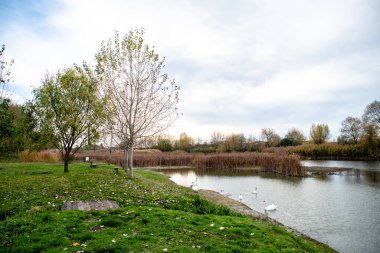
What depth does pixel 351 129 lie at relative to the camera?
95.3 meters

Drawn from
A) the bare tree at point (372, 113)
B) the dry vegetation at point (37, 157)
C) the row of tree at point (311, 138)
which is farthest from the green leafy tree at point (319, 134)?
the dry vegetation at point (37, 157)

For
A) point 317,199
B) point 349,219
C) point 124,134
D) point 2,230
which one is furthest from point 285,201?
point 2,230

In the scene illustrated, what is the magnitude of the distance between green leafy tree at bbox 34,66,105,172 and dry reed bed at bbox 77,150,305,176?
93.6 ft

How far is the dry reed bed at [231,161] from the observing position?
44125mm

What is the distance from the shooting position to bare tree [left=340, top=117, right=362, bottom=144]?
3667 inches

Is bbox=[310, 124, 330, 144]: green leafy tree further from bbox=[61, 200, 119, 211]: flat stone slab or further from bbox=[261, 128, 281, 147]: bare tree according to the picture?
bbox=[61, 200, 119, 211]: flat stone slab

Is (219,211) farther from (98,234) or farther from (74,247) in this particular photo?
(74,247)

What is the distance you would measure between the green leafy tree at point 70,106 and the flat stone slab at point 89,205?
13.8 m

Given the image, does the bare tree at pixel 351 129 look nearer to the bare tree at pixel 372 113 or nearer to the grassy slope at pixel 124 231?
the bare tree at pixel 372 113

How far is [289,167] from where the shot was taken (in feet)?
144

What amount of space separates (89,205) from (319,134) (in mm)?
107922

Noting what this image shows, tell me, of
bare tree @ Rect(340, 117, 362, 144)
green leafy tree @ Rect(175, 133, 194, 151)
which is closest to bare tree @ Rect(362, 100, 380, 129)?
bare tree @ Rect(340, 117, 362, 144)

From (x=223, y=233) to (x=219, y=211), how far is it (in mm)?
5164

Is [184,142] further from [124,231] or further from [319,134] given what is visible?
[124,231]
